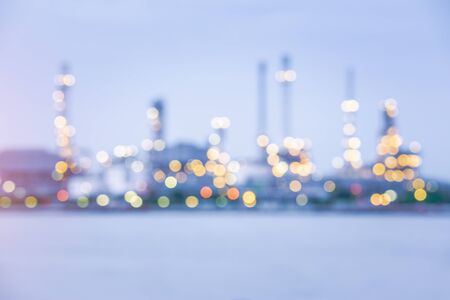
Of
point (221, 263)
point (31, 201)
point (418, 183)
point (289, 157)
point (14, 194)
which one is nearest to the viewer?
point (221, 263)

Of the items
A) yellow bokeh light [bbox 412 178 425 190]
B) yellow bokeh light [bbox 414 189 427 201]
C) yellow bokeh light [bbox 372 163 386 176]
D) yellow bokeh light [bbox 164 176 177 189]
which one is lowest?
yellow bokeh light [bbox 414 189 427 201]

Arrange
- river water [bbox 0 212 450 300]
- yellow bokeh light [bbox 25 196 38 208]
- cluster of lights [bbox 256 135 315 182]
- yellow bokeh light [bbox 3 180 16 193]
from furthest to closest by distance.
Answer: yellow bokeh light [bbox 3 180 16 193]
yellow bokeh light [bbox 25 196 38 208]
cluster of lights [bbox 256 135 315 182]
river water [bbox 0 212 450 300]

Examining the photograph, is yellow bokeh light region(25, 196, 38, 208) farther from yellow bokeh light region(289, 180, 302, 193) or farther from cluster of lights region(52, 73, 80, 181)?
yellow bokeh light region(289, 180, 302, 193)

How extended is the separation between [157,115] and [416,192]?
11.0 meters

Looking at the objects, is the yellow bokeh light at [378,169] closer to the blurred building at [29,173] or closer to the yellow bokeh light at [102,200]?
the yellow bokeh light at [102,200]

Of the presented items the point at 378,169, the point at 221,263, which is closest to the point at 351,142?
the point at 378,169

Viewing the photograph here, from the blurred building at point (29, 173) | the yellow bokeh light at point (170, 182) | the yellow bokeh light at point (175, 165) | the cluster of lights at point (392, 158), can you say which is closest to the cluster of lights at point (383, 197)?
the cluster of lights at point (392, 158)

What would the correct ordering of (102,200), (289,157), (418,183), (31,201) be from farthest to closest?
(31,201), (102,200), (418,183), (289,157)

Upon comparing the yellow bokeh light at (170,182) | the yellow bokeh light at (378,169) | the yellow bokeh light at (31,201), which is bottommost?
the yellow bokeh light at (31,201)

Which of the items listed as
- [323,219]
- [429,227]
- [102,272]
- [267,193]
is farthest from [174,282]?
[323,219]

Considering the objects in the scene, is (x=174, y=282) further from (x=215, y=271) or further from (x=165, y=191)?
(x=165, y=191)

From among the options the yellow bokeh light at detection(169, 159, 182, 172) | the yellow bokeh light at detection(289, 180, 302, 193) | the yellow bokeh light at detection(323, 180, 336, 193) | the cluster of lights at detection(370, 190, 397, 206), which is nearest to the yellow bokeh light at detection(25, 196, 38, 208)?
the yellow bokeh light at detection(169, 159, 182, 172)

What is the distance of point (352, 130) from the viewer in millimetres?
46250

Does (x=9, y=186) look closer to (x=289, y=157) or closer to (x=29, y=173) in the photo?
(x=29, y=173)
